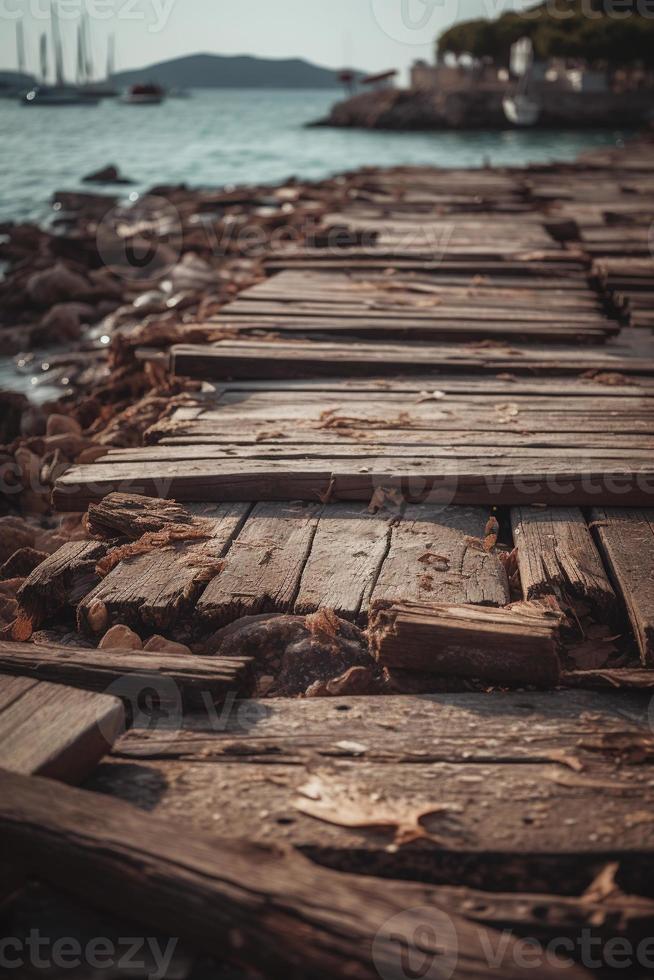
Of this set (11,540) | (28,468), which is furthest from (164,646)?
(28,468)

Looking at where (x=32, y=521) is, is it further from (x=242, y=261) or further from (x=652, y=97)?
(x=652, y=97)

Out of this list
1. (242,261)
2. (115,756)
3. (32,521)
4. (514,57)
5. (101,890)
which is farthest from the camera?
(514,57)

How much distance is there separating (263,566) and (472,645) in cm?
75

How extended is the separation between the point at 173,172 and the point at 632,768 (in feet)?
110

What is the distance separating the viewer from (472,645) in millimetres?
2223

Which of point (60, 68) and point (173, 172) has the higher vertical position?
point (60, 68)

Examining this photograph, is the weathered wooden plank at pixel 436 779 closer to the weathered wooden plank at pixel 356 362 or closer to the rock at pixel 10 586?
the rock at pixel 10 586

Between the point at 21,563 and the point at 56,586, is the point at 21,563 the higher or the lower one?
the lower one

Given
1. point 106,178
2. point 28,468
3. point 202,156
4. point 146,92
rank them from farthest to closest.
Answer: point 146,92 < point 202,156 < point 106,178 < point 28,468

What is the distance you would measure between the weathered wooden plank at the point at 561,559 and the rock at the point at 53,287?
8.86 metres

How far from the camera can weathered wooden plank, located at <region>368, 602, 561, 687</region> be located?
2.20 metres

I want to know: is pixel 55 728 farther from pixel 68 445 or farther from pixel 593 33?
pixel 593 33

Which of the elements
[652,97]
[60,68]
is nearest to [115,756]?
[652,97]

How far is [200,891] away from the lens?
1484mm
